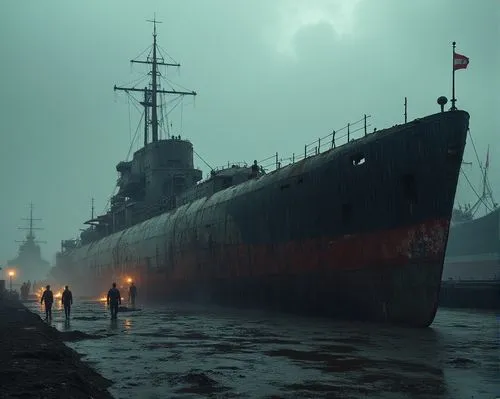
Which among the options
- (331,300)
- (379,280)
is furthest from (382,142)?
(331,300)

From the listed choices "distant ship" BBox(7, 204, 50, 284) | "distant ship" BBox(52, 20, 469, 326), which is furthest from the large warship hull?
"distant ship" BBox(7, 204, 50, 284)

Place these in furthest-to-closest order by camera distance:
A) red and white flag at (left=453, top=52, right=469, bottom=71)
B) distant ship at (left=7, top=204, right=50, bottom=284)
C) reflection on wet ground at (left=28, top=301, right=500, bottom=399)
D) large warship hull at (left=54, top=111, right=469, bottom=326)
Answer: distant ship at (left=7, top=204, right=50, bottom=284) < red and white flag at (left=453, top=52, right=469, bottom=71) < large warship hull at (left=54, top=111, right=469, bottom=326) < reflection on wet ground at (left=28, top=301, right=500, bottom=399)

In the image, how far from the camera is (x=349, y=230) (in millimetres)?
20531

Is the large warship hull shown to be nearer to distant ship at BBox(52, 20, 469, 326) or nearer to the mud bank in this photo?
distant ship at BBox(52, 20, 469, 326)

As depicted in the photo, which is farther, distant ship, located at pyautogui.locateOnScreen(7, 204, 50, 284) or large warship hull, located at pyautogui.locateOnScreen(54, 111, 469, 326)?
distant ship, located at pyautogui.locateOnScreen(7, 204, 50, 284)

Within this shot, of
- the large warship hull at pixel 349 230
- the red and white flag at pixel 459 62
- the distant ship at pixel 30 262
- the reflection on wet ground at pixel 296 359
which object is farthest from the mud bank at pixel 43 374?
the distant ship at pixel 30 262

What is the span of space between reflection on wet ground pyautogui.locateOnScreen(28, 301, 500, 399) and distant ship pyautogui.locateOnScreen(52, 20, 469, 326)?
61.7 inches

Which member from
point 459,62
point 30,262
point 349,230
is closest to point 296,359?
point 349,230

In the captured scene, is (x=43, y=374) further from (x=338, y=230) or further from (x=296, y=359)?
(x=338, y=230)

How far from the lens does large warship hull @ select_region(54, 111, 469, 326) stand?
18.3m

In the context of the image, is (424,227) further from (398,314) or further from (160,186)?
(160,186)

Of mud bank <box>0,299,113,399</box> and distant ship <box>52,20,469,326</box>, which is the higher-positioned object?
distant ship <box>52,20,469,326</box>

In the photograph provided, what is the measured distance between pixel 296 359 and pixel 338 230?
9.81 meters

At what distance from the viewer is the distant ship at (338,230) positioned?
18312mm
